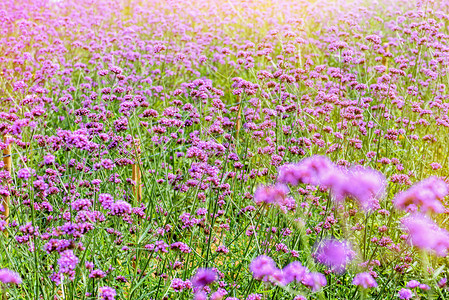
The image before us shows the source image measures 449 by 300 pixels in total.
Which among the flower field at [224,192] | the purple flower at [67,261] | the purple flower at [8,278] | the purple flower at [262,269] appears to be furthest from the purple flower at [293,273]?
the purple flower at [8,278]

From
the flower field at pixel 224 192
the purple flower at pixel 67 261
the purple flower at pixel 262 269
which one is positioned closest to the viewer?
the purple flower at pixel 262 269

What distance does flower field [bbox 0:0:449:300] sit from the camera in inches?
80.6

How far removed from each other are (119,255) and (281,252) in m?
1.04

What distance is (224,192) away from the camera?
11.1 ft

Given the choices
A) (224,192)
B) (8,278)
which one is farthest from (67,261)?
(224,192)

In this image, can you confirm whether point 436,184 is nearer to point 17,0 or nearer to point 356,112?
point 356,112

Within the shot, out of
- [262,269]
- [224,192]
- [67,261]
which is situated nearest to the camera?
[262,269]

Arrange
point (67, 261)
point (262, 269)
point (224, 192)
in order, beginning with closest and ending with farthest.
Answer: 1. point (262, 269)
2. point (67, 261)
3. point (224, 192)

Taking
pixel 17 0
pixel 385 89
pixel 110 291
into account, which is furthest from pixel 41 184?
pixel 17 0

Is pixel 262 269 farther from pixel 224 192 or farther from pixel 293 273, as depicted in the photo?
pixel 224 192

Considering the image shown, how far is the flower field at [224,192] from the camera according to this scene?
2047mm

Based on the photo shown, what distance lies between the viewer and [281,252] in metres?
2.91

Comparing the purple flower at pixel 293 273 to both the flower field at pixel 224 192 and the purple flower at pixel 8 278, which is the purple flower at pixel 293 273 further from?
the purple flower at pixel 8 278

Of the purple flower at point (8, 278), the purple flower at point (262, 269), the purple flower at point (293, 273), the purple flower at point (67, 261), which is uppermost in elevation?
the purple flower at point (262, 269)
